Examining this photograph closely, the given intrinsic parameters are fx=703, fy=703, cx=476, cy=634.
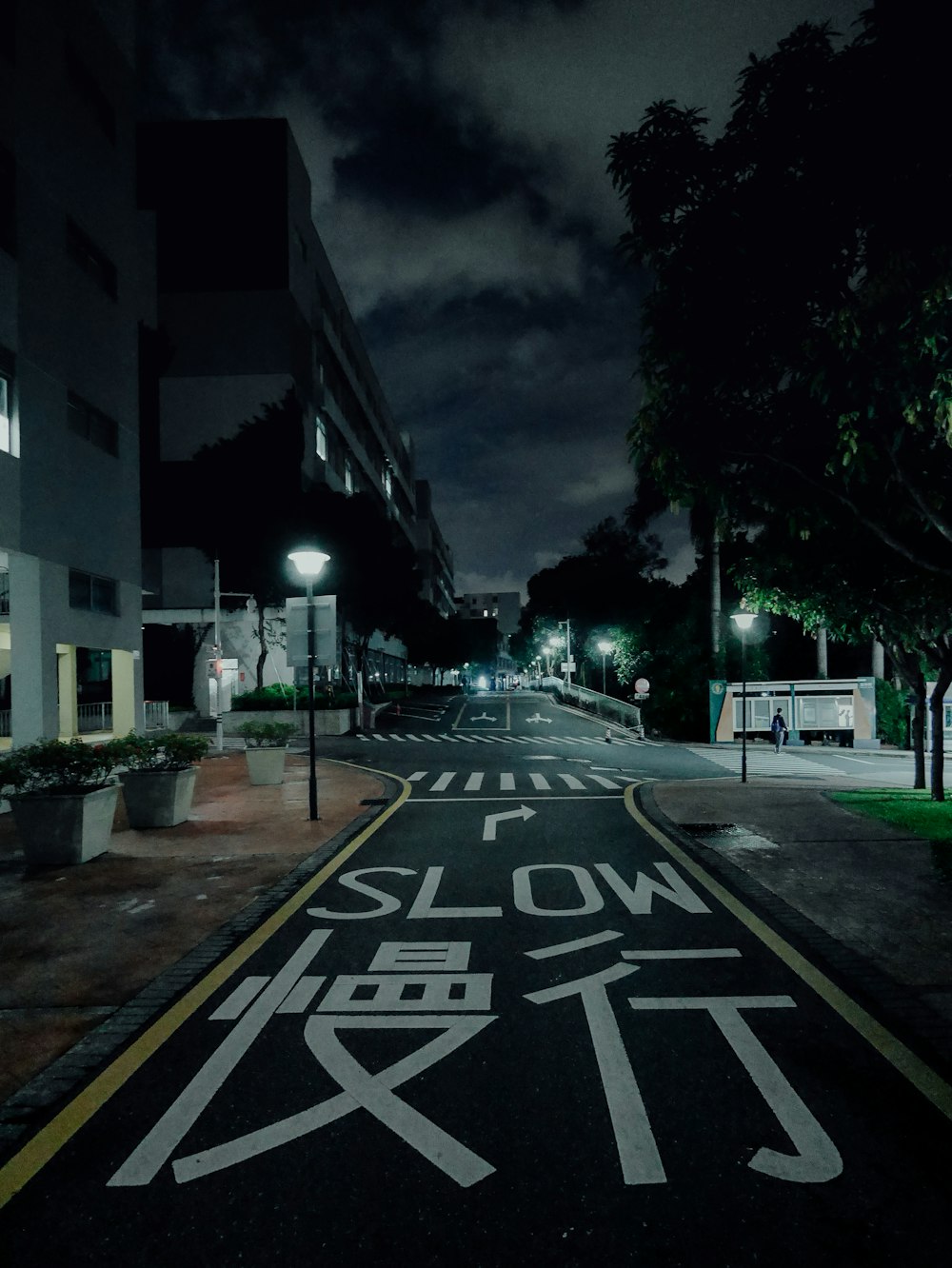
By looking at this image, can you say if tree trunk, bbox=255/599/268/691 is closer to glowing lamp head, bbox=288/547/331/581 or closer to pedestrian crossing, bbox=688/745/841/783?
pedestrian crossing, bbox=688/745/841/783

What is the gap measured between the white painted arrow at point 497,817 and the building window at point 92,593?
1102 centimetres

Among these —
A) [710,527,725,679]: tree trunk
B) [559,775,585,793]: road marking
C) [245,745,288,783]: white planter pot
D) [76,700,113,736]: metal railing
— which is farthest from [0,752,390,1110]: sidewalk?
[710,527,725,679]: tree trunk

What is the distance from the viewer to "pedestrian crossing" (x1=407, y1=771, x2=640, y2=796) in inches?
650

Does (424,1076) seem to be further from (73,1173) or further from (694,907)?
(694,907)

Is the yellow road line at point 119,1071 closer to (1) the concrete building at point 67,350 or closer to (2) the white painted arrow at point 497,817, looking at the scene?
(2) the white painted arrow at point 497,817

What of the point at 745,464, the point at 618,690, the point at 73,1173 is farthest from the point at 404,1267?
the point at 618,690

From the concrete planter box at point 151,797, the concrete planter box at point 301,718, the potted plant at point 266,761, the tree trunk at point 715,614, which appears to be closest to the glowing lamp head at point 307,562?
the concrete planter box at point 151,797

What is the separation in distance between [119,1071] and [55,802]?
237 inches

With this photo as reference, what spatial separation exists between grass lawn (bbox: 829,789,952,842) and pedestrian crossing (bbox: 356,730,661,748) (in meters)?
15.8

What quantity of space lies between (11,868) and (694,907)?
845 cm

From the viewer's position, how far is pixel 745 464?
9.81 m

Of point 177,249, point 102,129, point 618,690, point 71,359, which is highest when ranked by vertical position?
point 177,249

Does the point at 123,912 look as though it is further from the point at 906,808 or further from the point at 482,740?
the point at 482,740

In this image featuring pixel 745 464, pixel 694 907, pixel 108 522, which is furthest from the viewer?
pixel 108 522
